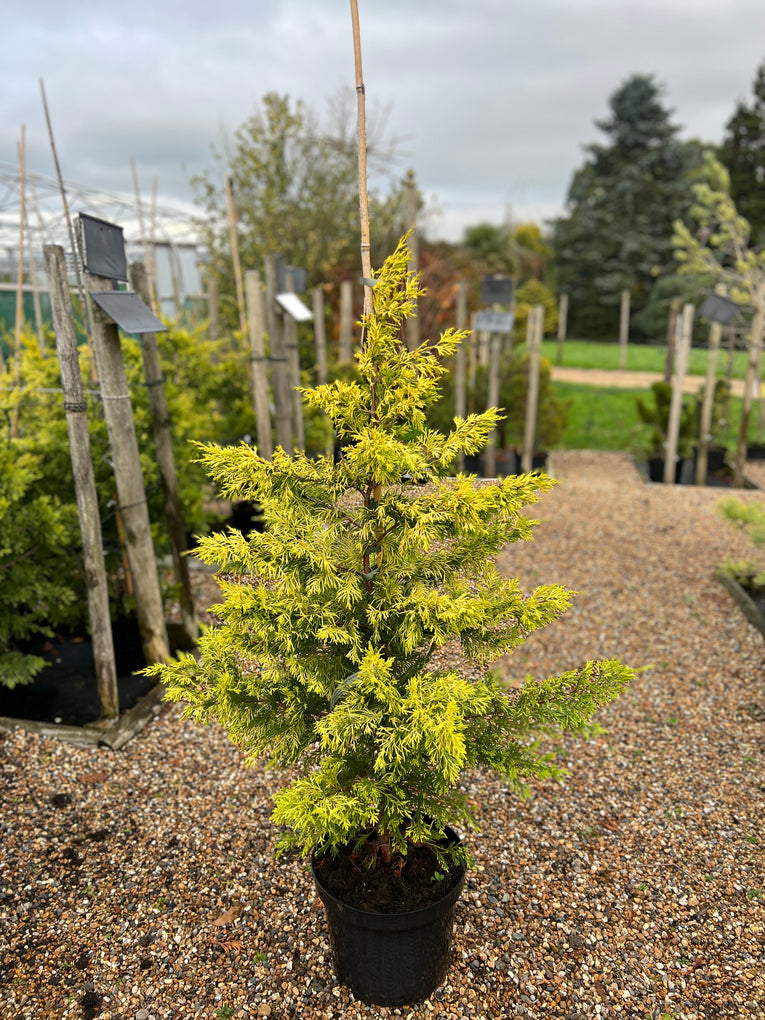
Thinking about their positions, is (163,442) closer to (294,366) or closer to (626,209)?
(294,366)

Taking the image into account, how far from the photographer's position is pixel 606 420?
1403 cm

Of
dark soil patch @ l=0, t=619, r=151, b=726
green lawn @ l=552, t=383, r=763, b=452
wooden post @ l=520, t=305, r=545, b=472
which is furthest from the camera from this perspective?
green lawn @ l=552, t=383, r=763, b=452

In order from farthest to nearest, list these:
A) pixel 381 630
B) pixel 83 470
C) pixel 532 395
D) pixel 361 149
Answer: pixel 532 395
pixel 83 470
pixel 381 630
pixel 361 149

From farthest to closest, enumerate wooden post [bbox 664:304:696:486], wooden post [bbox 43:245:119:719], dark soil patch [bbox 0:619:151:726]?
1. wooden post [bbox 664:304:696:486]
2. dark soil patch [bbox 0:619:151:726]
3. wooden post [bbox 43:245:119:719]

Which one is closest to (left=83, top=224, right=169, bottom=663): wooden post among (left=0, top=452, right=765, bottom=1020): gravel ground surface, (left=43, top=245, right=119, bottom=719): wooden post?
(left=43, top=245, right=119, bottom=719): wooden post

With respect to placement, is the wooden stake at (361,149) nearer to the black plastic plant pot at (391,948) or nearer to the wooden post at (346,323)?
the black plastic plant pot at (391,948)

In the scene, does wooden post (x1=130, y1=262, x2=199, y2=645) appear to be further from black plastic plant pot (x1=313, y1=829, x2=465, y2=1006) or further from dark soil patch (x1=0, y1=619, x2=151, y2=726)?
black plastic plant pot (x1=313, y1=829, x2=465, y2=1006)

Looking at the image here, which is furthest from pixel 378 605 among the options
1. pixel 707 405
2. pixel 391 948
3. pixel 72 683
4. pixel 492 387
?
pixel 707 405

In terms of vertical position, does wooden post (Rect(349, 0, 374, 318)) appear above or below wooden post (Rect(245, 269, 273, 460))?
above

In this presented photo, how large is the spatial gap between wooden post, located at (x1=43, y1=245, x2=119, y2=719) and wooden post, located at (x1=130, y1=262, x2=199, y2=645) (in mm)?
605

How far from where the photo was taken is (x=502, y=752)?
2438mm

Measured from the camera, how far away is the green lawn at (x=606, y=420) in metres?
12.6

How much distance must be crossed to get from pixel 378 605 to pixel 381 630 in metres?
0.15

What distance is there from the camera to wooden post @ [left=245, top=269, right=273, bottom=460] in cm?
603
